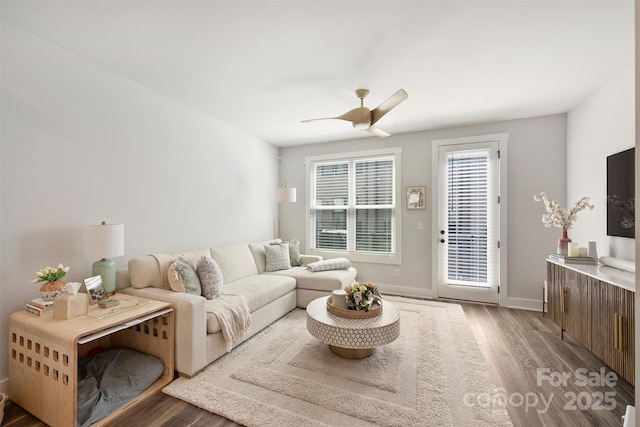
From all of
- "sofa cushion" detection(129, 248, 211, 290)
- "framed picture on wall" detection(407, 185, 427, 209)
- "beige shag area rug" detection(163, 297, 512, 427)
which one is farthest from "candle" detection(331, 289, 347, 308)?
"framed picture on wall" detection(407, 185, 427, 209)

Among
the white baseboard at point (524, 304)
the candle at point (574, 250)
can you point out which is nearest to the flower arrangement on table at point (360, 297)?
the candle at point (574, 250)

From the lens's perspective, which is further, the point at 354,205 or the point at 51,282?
the point at 354,205

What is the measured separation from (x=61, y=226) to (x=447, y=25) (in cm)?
343

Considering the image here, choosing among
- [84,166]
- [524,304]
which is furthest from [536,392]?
[84,166]

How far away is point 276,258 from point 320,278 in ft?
2.64

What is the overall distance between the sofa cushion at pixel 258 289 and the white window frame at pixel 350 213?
1452 mm

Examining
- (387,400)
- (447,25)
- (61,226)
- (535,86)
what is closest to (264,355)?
(387,400)

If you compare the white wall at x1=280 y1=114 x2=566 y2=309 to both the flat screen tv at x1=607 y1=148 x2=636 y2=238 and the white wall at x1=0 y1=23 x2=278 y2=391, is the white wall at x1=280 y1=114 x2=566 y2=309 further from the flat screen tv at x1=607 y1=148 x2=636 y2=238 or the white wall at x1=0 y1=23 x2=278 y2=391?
the white wall at x1=0 y1=23 x2=278 y2=391

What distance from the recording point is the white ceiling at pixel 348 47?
1838mm

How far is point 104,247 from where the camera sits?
2207 mm

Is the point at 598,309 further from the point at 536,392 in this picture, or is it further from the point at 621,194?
the point at 621,194

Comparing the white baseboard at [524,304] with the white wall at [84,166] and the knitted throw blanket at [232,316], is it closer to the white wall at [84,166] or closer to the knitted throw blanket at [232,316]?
the knitted throw blanket at [232,316]

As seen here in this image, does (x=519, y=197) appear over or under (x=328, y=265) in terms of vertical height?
over

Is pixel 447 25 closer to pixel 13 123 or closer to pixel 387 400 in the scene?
pixel 387 400
